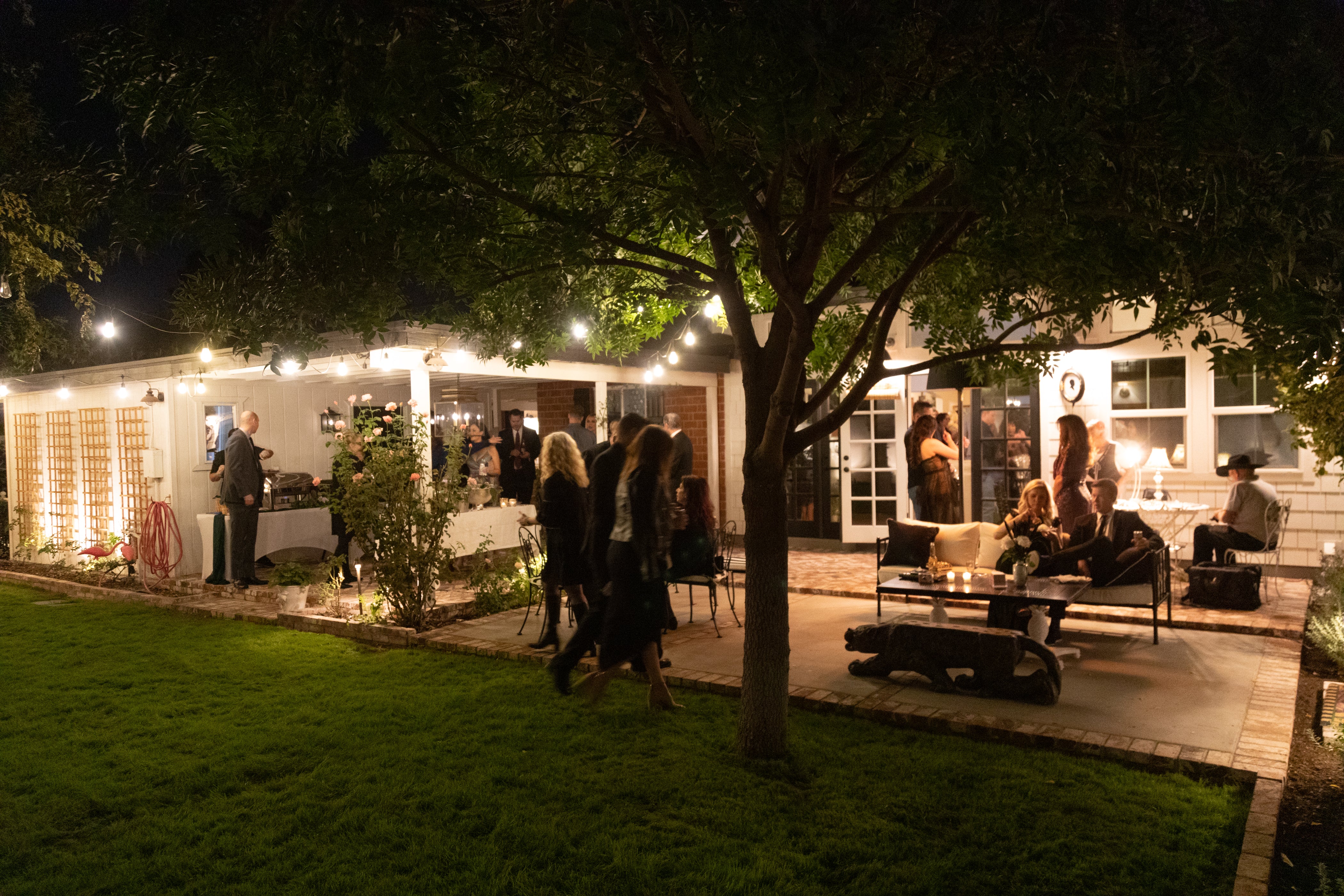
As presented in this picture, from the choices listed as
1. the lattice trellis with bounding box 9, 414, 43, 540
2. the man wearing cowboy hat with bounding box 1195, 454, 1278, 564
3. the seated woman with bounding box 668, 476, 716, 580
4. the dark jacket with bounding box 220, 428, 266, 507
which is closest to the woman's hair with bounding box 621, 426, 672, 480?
the seated woman with bounding box 668, 476, 716, 580

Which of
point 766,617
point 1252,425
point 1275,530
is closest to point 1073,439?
point 1275,530

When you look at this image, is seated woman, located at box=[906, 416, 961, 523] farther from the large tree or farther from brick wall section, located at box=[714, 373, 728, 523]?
brick wall section, located at box=[714, 373, 728, 523]

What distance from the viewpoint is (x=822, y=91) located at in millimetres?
3250

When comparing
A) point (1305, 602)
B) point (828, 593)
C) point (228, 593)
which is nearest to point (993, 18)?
point (828, 593)

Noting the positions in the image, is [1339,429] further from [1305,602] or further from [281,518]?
[281,518]

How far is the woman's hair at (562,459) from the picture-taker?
671 cm

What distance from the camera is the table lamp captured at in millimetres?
10828

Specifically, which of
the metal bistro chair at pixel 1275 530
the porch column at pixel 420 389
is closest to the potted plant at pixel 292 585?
the porch column at pixel 420 389

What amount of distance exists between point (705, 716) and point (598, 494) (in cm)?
151

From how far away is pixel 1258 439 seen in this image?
35.4 ft

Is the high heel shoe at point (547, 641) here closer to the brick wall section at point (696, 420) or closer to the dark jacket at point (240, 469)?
the dark jacket at point (240, 469)

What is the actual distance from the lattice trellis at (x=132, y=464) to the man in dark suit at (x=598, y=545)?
29.1 feet

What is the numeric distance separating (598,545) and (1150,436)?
8.68 metres

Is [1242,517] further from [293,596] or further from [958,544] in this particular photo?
[293,596]
